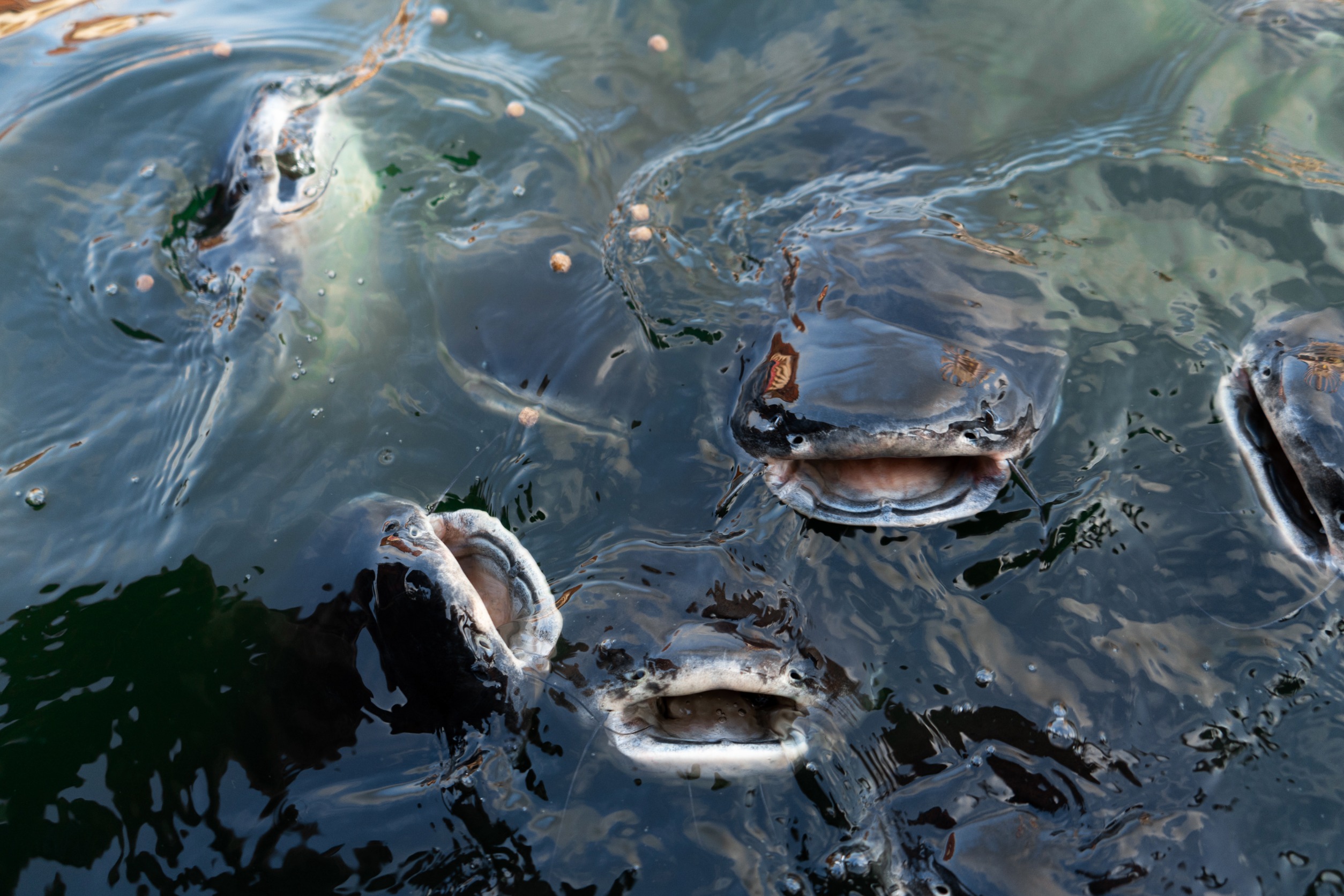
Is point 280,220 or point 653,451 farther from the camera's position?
point 280,220

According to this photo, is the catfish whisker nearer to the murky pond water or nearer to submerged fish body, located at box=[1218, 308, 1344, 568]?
the murky pond water

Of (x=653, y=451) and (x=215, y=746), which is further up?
(x=653, y=451)

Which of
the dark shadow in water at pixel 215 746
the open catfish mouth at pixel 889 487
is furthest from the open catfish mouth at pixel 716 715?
the open catfish mouth at pixel 889 487

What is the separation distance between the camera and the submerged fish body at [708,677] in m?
2.42

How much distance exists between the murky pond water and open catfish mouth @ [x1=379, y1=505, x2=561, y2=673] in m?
0.05

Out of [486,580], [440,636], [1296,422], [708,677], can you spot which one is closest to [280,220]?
[486,580]

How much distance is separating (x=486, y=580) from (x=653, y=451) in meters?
0.65

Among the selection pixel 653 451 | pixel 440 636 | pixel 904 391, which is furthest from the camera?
pixel 653 451

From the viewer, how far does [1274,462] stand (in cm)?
271

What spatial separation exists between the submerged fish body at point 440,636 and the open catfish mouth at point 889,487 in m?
0.79

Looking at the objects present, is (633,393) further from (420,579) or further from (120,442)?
(120,442)

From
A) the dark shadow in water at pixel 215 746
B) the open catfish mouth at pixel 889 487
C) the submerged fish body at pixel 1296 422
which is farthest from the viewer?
the open catfish mouth at pixel 889 487

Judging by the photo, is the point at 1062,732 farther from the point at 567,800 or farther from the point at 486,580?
the point at 486,580

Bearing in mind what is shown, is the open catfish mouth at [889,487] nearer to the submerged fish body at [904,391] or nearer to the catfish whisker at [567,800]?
the submerged fish body at [904,391]
